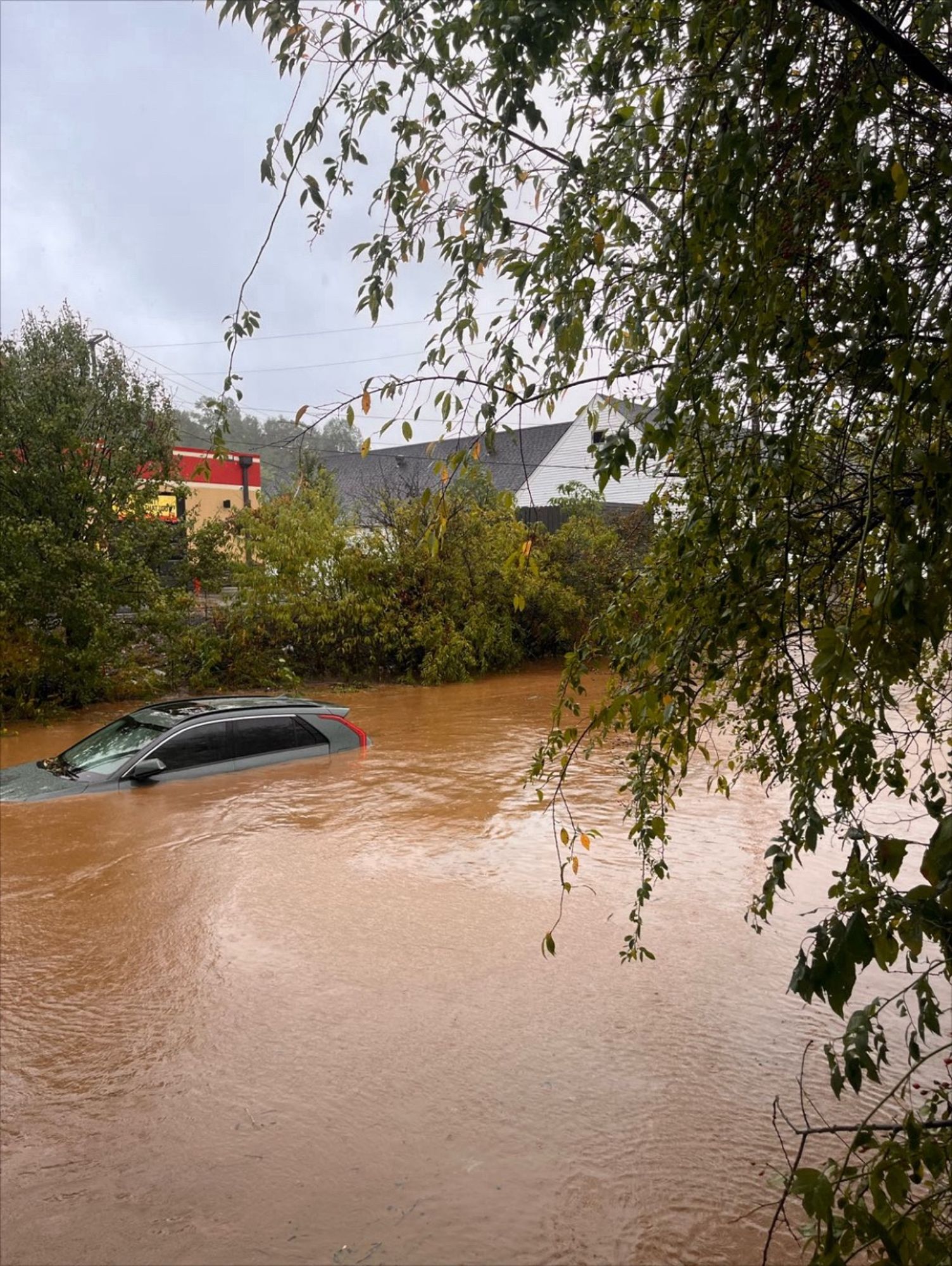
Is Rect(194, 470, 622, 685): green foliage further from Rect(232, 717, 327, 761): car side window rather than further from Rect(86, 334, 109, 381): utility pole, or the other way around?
Rect(232, 717, 327, 761): car side window

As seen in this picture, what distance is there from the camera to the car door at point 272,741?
12.7 meters

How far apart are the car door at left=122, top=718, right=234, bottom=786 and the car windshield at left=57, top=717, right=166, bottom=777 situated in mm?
194

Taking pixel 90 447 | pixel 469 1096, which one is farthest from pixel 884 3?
pixel 90 447

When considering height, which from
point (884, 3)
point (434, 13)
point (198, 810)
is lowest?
point (198, 810)

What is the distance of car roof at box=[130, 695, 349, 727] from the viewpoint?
488 inches

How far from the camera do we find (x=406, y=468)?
4175cm

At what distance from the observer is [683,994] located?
308 inches

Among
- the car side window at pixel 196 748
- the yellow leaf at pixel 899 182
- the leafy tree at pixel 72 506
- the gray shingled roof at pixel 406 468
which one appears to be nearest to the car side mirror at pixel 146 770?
the car side window at pixel 196 748

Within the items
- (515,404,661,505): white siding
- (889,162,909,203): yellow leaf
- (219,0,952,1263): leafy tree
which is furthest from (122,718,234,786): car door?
(515,404,661,505): white siding

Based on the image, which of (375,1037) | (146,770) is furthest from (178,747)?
(375,1037)

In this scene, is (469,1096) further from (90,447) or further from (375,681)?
(375,681)

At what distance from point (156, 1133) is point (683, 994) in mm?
3898

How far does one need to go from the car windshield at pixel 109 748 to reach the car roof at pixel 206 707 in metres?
0.16

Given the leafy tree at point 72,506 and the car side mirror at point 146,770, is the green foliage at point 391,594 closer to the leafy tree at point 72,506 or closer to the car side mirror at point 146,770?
the leafy tree at point 72,506
